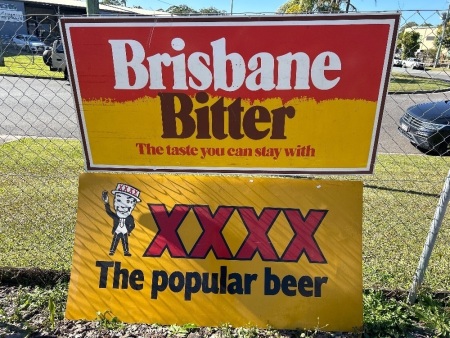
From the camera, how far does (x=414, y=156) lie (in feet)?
20.5

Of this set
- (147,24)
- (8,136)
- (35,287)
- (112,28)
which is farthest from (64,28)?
(8,136)

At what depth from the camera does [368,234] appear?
137 inches

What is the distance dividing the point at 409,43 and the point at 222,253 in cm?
246

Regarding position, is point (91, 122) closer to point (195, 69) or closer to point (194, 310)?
point (195, 69)

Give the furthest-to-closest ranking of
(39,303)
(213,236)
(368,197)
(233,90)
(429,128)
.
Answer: (429,128), (368,197), (39,303), (213,236), (233,90)

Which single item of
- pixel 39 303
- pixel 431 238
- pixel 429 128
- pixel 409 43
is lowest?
pixel 429 128

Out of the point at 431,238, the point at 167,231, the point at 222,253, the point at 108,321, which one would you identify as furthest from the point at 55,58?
the point at 431,238

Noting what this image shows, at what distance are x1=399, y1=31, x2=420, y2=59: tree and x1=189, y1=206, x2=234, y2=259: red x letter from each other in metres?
1.89

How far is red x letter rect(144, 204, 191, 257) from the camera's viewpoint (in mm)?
2389

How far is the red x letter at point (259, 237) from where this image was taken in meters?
2.36

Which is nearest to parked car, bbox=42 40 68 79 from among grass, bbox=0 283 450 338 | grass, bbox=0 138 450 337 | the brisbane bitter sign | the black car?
grass, bbox=0 138 450 337

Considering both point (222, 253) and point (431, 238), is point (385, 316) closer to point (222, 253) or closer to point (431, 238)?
point (431, 238)

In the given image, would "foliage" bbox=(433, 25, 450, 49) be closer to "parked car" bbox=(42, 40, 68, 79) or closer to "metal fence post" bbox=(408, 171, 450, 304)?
"metal fence post" bbox=(408, 171, 450, 304)

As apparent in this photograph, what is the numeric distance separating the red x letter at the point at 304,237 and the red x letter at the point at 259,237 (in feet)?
0.33
